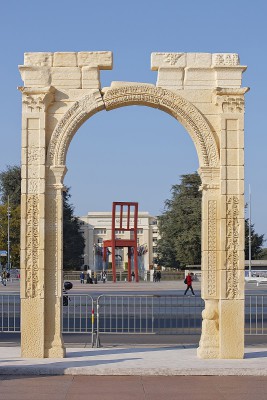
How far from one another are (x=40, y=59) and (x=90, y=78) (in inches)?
39.3

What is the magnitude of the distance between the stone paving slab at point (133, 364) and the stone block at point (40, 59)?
215 inches

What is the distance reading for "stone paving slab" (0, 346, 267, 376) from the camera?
13086 millimetres

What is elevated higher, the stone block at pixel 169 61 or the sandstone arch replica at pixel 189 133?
the stone block at pixel 169 61

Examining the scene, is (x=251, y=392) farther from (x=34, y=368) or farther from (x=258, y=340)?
(x=258, y=340)

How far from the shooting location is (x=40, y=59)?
15.1 meters

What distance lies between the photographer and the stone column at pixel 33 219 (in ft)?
48.3

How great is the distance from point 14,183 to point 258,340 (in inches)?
2725

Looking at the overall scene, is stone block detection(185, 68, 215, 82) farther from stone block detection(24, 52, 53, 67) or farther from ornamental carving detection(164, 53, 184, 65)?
stone block detection(24, 52, 53, 67)

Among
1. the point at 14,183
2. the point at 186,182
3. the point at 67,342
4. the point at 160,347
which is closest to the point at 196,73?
the point at 160,347

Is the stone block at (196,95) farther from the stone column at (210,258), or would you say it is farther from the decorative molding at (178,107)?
the stone column at (210,258)

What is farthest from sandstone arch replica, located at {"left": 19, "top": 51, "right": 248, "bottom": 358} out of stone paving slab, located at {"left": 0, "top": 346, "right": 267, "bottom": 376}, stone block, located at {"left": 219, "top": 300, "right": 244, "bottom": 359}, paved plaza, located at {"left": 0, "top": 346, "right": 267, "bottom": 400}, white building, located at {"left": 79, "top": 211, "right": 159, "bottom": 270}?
white building, located at {"left": 79, "top": 211, "right": 159, "bottom": 270}

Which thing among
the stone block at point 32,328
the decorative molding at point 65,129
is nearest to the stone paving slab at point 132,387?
the stone block at point 32,328

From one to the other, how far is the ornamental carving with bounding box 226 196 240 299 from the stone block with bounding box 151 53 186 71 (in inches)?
107

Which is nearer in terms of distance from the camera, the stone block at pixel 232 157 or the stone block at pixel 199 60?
the stone block at pixel 232 157
